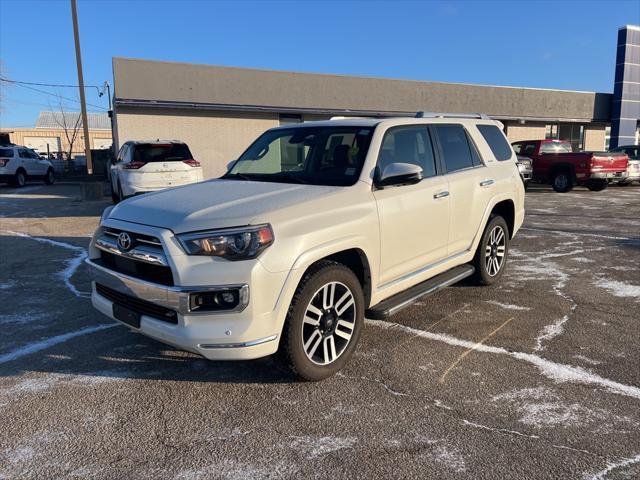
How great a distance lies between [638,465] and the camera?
274 cm

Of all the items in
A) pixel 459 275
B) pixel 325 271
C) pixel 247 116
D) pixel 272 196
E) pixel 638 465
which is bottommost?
pixel 638 465

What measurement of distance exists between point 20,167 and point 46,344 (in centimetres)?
2137

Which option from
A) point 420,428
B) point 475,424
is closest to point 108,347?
point 420,428

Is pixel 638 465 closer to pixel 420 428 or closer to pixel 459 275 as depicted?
pixel 420 428

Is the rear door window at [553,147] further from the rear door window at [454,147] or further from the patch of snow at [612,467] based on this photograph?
the patch of snow at [612,467]

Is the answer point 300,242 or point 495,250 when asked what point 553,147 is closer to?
point 495,250

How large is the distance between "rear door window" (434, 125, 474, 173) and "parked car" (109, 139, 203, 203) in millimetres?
7500

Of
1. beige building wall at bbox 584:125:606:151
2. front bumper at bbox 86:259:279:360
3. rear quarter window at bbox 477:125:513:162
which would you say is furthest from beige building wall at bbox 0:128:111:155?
front bumper at bbox 86:259:279:360

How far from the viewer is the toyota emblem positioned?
3.51m

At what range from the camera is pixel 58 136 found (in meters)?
73.2

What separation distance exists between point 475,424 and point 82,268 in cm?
597

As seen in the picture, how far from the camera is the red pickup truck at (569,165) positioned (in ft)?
56.9

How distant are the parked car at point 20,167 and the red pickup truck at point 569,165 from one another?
20791 mm

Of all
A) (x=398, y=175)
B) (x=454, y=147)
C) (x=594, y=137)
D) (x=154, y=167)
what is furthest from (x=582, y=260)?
(x=594, y=137)
